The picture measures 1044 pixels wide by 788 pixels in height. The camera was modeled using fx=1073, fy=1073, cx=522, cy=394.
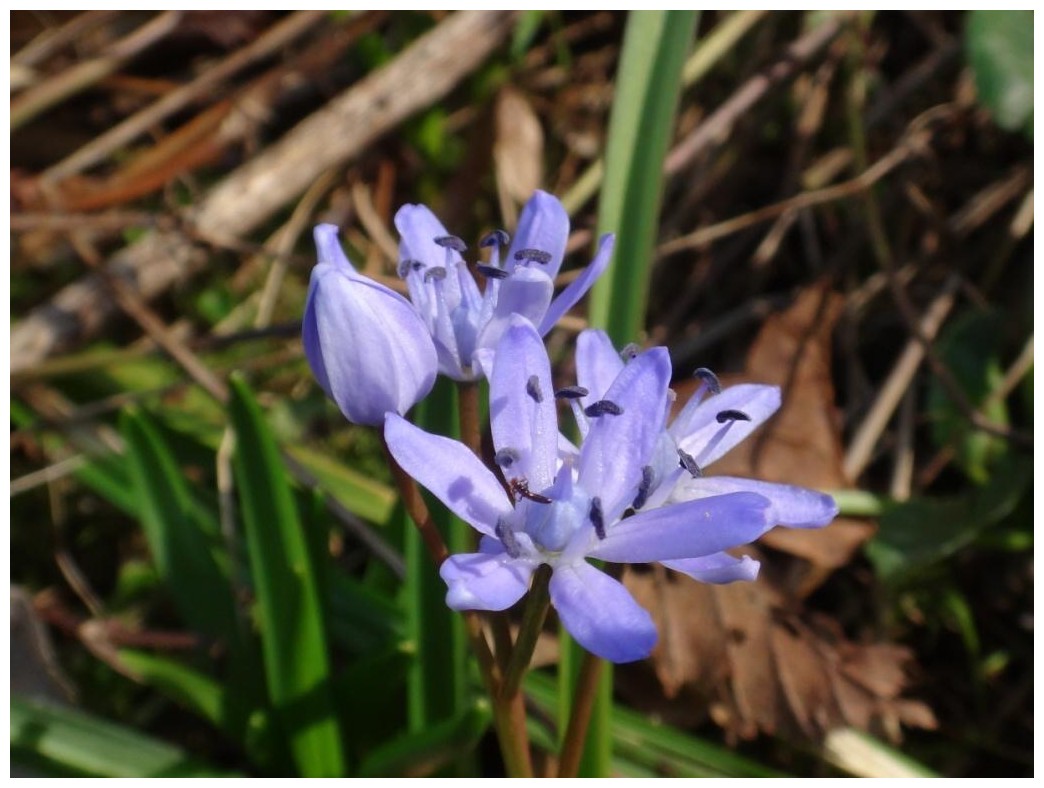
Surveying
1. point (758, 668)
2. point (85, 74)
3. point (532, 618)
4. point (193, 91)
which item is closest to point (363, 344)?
point (532, 618)

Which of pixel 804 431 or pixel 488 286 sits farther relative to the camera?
pixel 804 431

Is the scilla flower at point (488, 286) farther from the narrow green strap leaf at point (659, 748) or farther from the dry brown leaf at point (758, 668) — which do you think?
the dry brown leaf at point (758, 668)

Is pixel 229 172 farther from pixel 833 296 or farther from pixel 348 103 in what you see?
pixel 833 296

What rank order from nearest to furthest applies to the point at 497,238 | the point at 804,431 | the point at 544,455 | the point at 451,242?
1. the point at 544,455
2. the point at 451,242
3. the point at 497,238
4. the point at 804,431

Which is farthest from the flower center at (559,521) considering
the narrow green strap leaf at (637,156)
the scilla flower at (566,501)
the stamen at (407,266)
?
the narrow green strap leaf at (637,156)

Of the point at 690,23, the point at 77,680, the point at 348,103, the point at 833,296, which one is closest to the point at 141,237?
the point at 348,103

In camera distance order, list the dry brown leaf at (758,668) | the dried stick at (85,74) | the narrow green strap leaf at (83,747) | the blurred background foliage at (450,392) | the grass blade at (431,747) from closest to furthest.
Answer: the grass blade at (431,747), the narrow green strap leaf at (83,747), the blurred background foliage at (450,392), the dry brown leaf at (758,668), the dried stick at (85,74)

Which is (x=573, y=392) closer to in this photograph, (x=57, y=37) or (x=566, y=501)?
(x=566, y=501)
